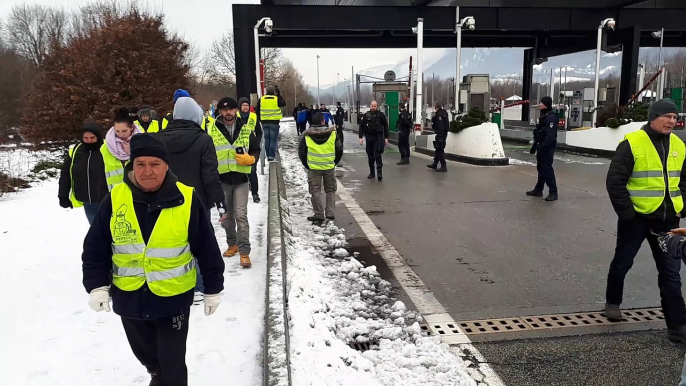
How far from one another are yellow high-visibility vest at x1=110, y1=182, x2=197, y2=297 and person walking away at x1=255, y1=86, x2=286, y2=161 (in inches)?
389

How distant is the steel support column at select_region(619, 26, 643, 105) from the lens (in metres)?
21.0

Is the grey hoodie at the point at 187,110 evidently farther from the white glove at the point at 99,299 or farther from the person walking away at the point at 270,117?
the person walking away at the point at 270,117

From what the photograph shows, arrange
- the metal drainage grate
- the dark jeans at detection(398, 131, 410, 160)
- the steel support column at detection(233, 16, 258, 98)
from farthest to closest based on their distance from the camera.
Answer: the steel support column at detection(233, 16, 258, 98), the dark jeans at detection(398, 131, 410, 160), the metal drainage grate

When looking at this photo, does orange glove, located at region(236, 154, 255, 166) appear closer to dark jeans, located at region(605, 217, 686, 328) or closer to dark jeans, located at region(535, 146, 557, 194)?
dark jeans, located at region(605, 217, 686, 328)

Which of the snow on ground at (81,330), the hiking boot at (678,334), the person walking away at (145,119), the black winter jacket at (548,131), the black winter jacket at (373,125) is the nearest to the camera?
the snow on ground at (81,330)

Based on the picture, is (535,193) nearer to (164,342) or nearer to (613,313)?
(613,313)

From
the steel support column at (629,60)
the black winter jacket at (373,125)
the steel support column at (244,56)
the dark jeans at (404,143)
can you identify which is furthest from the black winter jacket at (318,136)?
the steel support column at (629,60)

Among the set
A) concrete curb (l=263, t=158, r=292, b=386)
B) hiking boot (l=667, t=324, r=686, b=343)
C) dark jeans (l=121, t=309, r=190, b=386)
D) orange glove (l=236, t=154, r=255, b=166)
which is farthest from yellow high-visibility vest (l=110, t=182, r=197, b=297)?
hiking boot (l=667, t=324, r=686, b=343)

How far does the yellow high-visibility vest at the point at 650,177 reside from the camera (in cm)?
411

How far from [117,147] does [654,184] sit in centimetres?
496

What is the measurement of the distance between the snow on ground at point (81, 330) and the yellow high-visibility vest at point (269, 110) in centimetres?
639

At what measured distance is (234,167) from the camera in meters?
5.66

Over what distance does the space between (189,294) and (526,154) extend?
57.9ft

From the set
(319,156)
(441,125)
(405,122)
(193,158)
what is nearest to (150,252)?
(193,158)
